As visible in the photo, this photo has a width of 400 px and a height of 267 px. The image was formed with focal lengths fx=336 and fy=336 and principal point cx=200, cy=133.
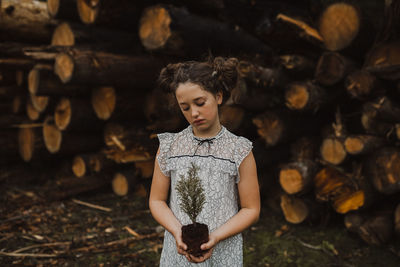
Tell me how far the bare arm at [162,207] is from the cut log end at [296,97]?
6.46ft

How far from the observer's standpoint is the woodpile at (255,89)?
9.91 ft

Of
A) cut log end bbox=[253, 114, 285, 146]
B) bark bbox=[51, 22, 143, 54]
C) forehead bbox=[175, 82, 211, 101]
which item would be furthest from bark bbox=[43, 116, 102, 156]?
forehead bbox=[175, 82, 211, 101]

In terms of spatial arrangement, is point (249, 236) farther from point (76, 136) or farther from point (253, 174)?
point (76, 136)

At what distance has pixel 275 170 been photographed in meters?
4.18

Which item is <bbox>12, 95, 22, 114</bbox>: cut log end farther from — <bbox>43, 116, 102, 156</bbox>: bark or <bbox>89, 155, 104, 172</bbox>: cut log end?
<bbox>89, 155, 104, 172</bbox>: cut log end

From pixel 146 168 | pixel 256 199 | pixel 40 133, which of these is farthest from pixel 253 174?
pixel 40 133

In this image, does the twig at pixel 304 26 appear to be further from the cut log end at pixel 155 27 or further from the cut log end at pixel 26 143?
the cut log end at pixel 26 143

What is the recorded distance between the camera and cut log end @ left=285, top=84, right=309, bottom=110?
10.5 ft

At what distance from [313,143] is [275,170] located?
26.2 inches

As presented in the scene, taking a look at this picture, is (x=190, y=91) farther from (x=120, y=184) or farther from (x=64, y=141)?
(x=64, y=141)

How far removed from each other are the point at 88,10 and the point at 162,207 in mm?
2854

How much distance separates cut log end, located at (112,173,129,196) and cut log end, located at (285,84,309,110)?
2.30 metres

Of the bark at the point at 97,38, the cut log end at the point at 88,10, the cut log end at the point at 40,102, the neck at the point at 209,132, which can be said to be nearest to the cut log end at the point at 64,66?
the bark at the point at 97,38

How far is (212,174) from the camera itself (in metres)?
1.58
